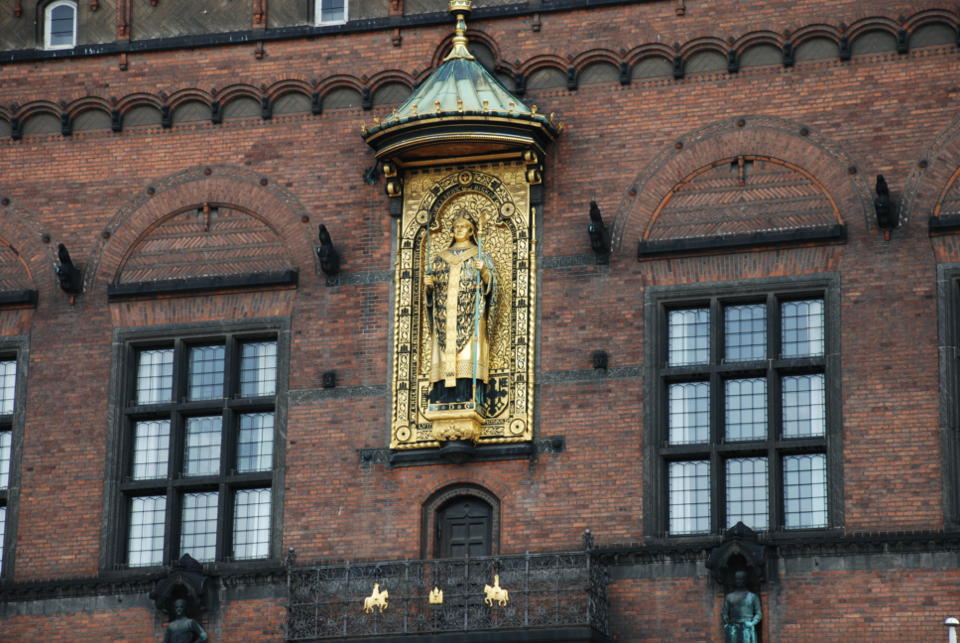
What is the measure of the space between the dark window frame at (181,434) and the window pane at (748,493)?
599cm

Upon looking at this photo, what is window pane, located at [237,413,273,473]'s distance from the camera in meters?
27.4

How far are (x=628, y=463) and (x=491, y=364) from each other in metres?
2.30

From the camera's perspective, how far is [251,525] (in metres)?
27.2

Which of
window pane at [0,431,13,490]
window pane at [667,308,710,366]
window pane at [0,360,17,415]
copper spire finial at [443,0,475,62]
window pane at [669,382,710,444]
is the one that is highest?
copper spire finial at [443,0,475,62]

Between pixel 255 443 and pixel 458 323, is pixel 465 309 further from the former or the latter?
pixel 255 443

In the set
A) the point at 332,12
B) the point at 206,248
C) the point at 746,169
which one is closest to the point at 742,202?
the point at 746,169

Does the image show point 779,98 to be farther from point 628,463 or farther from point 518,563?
point 518,563

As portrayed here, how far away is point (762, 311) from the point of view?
26.4 m

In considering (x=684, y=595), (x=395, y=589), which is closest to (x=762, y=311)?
(x=684, y=595)

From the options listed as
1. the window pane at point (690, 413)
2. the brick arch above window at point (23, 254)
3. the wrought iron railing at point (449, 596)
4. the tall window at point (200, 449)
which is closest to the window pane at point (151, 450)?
the tall window at point (200, 449)

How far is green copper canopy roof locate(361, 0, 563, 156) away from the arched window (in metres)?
5.37

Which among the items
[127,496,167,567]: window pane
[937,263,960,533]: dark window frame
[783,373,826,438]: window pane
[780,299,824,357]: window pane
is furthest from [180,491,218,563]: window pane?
[937,263,960,533]: dark window frame

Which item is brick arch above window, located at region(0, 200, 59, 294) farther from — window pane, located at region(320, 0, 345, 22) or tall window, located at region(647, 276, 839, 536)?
tall window, located at region(647, 276, 839, 536)

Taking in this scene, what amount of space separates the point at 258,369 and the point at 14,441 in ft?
11.8
